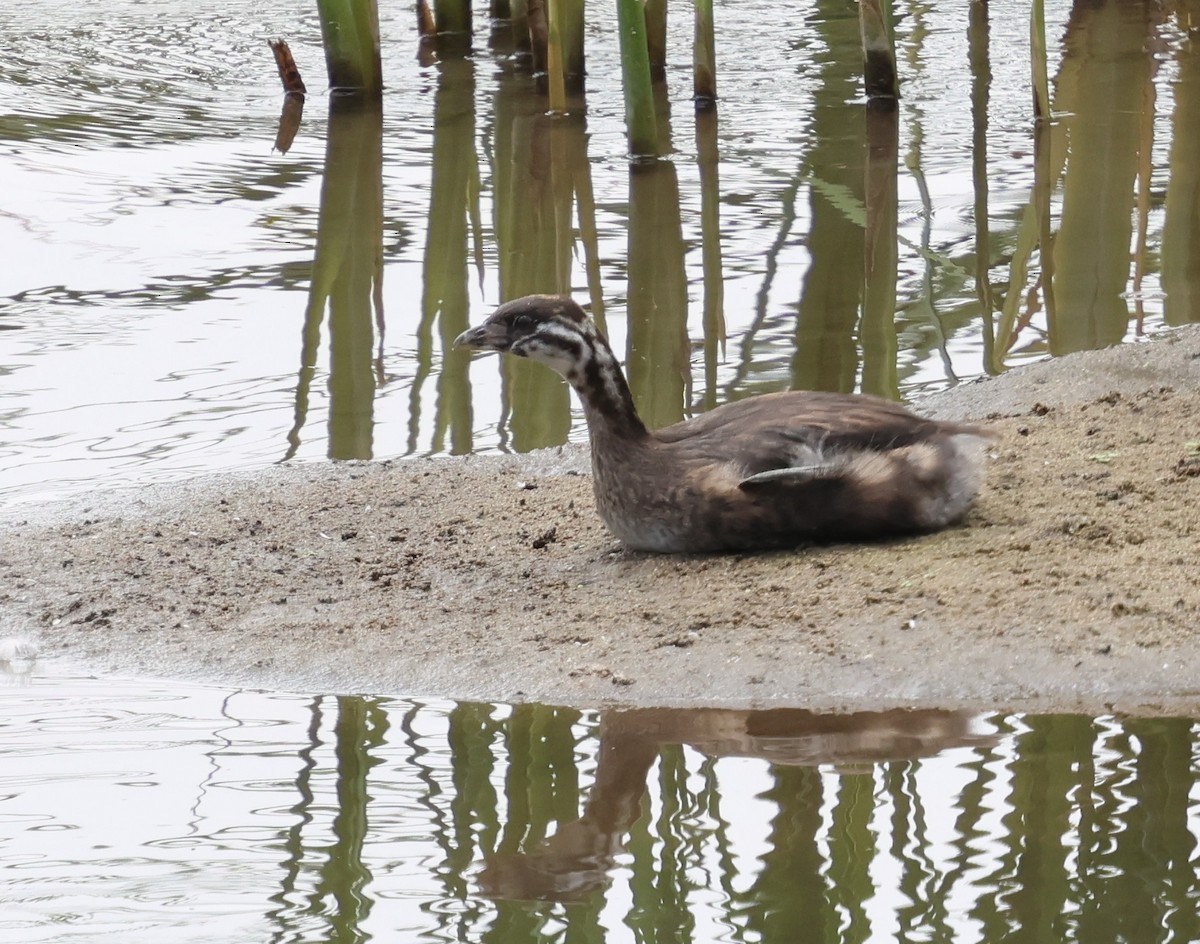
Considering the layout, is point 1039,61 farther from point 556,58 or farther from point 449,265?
point 449,265

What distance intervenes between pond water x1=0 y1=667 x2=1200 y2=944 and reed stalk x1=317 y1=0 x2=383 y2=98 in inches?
343

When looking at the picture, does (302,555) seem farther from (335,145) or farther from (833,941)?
(335,145)

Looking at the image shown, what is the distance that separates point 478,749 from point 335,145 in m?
8.35

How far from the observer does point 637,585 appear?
516cm

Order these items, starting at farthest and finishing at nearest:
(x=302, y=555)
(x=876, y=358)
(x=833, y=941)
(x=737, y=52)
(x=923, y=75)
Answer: (x=737, y=52) → (x=923, y=75) → (x=876, y=358) → (x=302, y=555) → (x=833, y=941)

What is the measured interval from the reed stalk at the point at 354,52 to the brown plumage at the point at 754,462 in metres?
7.31

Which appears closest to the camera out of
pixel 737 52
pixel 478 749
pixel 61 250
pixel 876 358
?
pixel 478 749

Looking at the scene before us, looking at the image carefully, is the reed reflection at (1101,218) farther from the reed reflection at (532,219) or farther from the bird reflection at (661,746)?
the bird reflection at (661,746)

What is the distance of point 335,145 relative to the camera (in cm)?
1175

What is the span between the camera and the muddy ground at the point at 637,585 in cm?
435

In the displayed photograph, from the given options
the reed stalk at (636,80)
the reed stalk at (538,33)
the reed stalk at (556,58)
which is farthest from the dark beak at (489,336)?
the reed stalk at (538,33)

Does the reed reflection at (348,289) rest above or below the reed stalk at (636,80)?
below

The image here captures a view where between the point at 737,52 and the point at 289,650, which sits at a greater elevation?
the point at 737,52

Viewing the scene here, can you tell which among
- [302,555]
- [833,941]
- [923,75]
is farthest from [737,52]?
[833,941]
